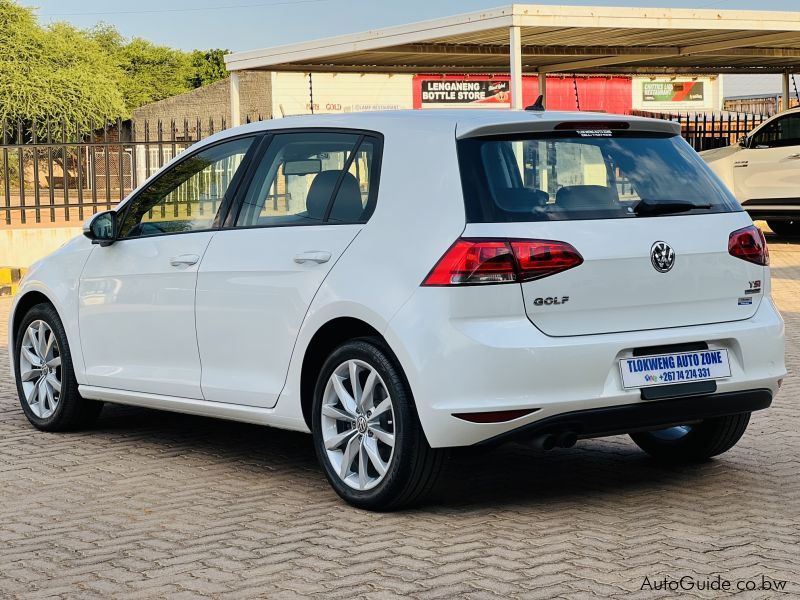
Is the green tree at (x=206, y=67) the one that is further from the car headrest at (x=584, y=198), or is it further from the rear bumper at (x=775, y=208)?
the car headrest at (x=584, y=198)

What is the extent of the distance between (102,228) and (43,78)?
50.2m

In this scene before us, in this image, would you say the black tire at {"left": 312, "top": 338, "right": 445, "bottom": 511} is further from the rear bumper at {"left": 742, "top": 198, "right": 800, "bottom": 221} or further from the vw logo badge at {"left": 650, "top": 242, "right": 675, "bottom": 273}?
the rear bumper at {"left": 742, "top": 198, "right": 800, "bottom": 221}

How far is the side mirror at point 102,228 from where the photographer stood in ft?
23.7

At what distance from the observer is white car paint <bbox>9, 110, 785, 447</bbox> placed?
17.3 feet

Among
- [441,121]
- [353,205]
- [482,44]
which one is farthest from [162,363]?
[482,44]

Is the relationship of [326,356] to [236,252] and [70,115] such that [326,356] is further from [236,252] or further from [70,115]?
[70,115]

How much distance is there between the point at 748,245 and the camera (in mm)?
5840

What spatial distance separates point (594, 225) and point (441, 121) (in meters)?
0.79

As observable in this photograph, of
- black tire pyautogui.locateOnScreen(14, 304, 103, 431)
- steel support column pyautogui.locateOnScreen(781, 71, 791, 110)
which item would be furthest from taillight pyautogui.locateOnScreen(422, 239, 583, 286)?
steel support column pyautogui.locateOnScreen(781, 71, 791, 110)

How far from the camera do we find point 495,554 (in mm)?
5035

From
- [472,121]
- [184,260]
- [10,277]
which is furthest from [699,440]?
[10,277]

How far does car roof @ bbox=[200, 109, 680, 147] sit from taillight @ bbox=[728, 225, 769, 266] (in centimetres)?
56

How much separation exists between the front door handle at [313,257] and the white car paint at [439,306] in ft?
0.09

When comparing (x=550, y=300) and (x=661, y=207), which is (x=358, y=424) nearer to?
(x=550, y=300)
